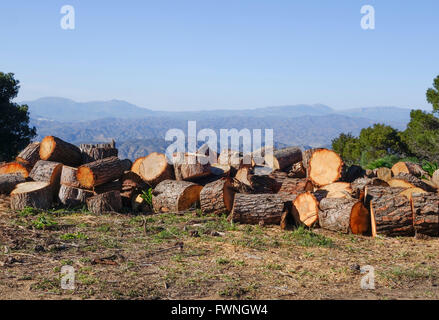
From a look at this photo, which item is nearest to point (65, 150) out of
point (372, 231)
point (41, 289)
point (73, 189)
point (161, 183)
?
point (73, 189)

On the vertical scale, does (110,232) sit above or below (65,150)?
below

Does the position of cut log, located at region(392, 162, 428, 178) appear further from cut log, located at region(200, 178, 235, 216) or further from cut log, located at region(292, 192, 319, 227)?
cut log, located at region(200, 178, 235, 216)

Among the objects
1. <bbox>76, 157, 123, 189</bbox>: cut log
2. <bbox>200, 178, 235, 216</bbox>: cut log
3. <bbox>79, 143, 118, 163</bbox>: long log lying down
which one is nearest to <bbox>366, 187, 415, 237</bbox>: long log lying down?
<bbox>200, 178, 235, 216</bbox>: cut log

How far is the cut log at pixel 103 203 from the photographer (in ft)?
33.3

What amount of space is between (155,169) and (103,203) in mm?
1834

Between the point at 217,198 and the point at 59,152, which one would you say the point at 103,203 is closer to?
the point at 59,152

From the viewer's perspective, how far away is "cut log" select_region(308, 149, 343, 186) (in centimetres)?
1052

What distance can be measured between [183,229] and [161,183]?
7.46ft

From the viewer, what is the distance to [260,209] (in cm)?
918

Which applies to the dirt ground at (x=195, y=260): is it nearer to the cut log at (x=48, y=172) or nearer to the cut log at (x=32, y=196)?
the cut log at (x=32, y=196)

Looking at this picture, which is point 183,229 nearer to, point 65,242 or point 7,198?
point 65,242

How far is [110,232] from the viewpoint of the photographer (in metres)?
8.47

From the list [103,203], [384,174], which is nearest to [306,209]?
[384,174]
